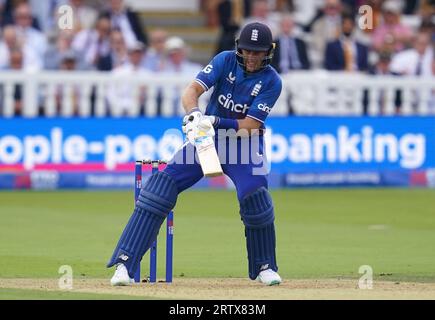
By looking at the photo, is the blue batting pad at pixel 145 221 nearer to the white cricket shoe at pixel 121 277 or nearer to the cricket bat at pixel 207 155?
the white cricket shoe at pixel 121 277

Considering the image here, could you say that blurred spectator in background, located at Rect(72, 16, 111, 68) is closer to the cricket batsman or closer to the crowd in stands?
the crowd in stands

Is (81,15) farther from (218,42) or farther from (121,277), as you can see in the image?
(121,277)

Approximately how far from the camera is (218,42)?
2339 centimetres

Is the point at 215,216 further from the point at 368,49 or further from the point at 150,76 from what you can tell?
the point at 368,49

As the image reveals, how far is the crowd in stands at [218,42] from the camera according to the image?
2161 cm

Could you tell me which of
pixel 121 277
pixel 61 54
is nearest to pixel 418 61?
pixel 61 54

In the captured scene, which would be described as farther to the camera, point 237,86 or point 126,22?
point 126,22

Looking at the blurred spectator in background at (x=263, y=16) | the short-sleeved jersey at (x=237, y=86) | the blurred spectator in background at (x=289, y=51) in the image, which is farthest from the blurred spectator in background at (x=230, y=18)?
the short-sleeved jersey at (x=237, y=86)

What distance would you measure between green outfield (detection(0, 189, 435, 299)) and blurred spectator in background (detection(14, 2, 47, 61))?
2942 mm

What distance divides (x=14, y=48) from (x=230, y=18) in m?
5.39

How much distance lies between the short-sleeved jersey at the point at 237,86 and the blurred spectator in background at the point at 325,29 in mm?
12361

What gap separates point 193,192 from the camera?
20.6 meters
